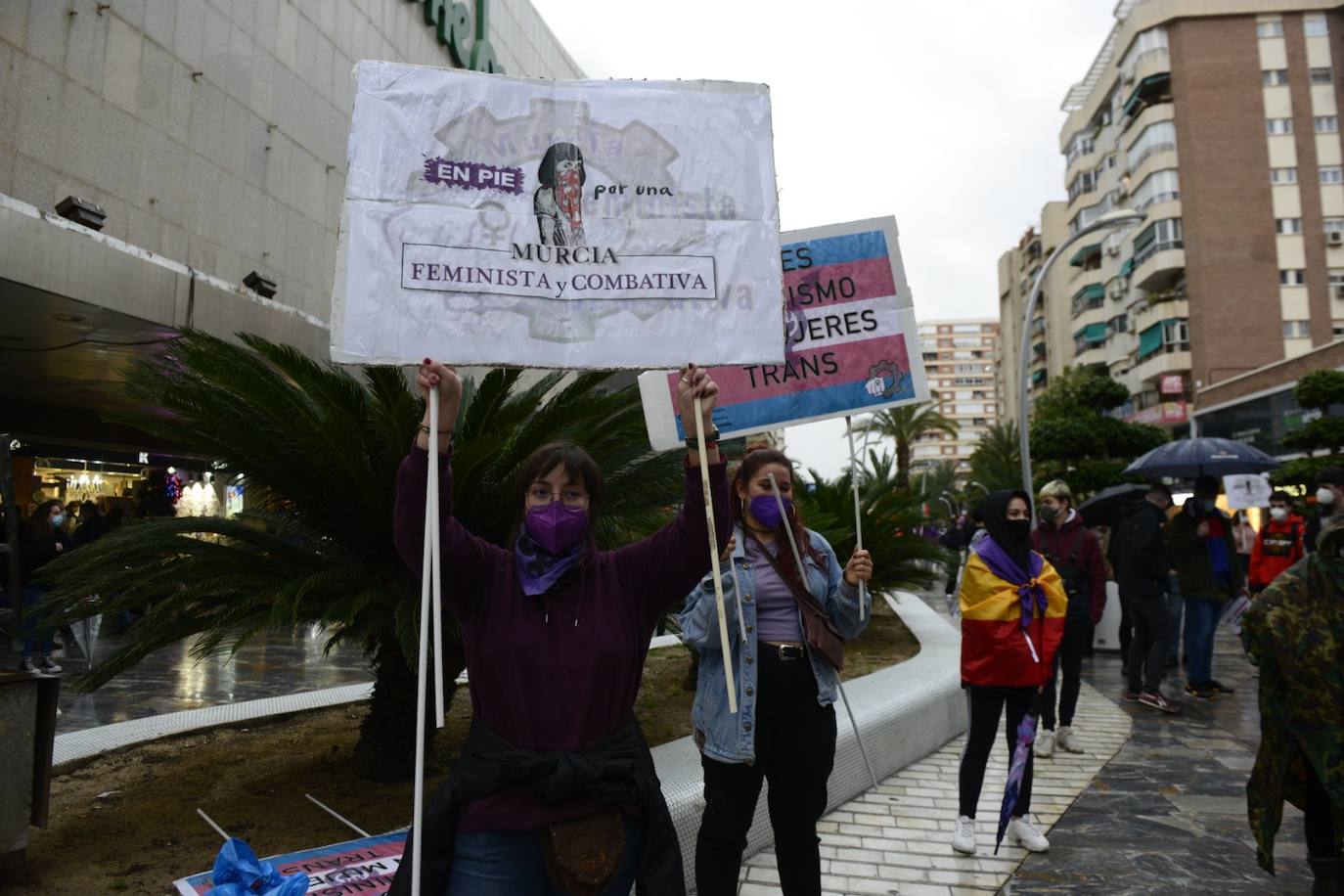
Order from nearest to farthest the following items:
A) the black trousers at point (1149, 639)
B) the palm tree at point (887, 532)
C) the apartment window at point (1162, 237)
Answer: the black trousers at point (1149, 639) → the palm tree at point (887, 532) → the apartment window at point (1162, 237)

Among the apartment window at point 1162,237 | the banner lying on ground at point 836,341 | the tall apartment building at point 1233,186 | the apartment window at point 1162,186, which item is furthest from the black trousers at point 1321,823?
the apartment window at point 1162,237

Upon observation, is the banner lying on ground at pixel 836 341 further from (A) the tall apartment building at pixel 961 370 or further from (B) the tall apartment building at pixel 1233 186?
(A) the tall apartment building at pixel 961 370

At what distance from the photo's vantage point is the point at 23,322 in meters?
10.5

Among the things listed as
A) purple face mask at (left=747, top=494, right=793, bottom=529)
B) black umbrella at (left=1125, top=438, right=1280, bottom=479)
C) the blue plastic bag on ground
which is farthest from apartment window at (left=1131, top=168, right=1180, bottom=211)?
the blue plastic bag on ground

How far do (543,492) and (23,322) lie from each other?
10.6 m

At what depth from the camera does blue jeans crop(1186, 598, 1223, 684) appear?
8.89 metres

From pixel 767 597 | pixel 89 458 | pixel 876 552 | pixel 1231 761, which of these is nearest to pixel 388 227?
pixel 767 597

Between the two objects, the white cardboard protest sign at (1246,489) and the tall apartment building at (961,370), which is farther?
the tall apartment building at (961,370)

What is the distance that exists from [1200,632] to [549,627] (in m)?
8.61

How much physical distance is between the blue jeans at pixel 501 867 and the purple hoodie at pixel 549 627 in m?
0.04

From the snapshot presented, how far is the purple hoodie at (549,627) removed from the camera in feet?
7.16

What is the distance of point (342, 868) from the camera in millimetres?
3434

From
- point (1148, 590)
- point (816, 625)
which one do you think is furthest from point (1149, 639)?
point (816, 625)

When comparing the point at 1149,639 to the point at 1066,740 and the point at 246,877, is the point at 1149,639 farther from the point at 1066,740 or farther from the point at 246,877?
the point at 246,877
